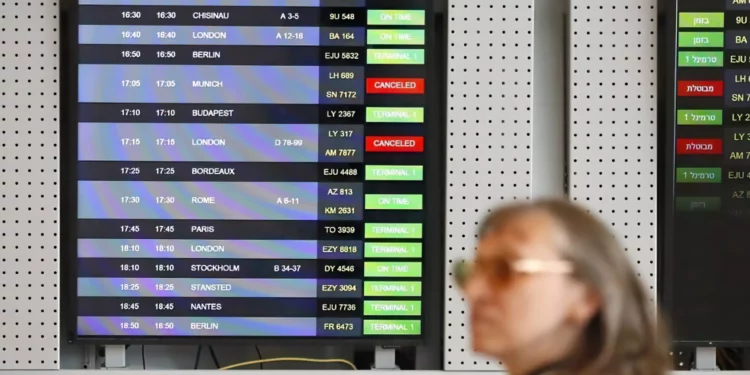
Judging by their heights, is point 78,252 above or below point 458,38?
below

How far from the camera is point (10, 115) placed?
99.4 inches

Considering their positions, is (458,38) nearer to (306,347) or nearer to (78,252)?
(306,347)

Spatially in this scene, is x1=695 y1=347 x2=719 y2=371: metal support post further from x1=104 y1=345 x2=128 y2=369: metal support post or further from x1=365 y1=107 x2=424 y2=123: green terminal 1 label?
x1=104 y1=345 x2=128 y2=369: metal support post

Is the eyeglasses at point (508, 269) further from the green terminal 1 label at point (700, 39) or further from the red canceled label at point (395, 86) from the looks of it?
the green terminal 1 label at point (700, 39)

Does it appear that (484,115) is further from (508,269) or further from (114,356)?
(508,269)

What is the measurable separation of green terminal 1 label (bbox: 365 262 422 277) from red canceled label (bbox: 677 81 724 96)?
33.1 inches

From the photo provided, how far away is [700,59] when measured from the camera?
2.53m

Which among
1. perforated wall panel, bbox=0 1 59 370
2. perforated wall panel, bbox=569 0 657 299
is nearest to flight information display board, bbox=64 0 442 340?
perforated wall panel, bbox=0 1 59 370

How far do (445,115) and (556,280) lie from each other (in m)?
1.46

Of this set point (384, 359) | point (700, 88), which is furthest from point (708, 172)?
point (384, 359)

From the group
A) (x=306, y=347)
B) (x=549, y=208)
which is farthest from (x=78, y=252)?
(x=549, y=208)

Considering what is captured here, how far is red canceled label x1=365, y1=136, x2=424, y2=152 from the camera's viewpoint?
8.30ft

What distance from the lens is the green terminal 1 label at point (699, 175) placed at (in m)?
2.52

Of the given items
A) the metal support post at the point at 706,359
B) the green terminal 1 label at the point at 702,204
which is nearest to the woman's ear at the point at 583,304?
the green terminal 1 label at the point at 702,204
